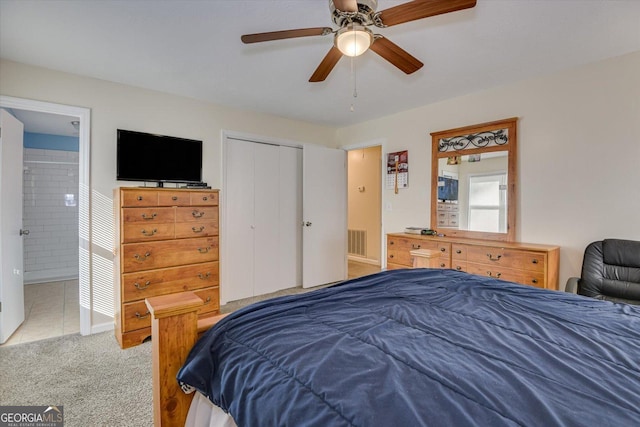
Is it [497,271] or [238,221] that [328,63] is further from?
[238,221]

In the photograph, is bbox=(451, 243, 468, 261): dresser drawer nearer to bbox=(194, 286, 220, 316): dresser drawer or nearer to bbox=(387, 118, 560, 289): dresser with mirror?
bbox=(387, 118, 560, 289): dresser with mirror

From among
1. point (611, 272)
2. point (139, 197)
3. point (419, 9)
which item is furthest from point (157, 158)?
point (611, 272)

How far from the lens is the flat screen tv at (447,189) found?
11.3 ft

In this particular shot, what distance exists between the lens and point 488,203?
3.18m

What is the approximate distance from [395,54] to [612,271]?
231 centimetres

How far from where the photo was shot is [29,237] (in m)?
4.77

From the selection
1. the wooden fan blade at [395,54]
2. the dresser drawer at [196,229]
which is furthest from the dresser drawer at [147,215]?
the wooden fan blade at [395,54]

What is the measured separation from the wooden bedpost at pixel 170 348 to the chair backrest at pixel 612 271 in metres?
2.84

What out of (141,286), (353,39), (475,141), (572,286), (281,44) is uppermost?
(281,44)

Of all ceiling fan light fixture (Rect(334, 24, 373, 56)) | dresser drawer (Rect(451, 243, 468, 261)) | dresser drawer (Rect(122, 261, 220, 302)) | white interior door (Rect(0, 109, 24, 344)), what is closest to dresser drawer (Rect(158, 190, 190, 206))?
dresser drawer (Rect(122, 261, 220, 302))

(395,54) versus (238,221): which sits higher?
(395,54)

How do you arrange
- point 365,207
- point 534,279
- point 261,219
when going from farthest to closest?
1. point 365,207
2. point 261,219
3. point 534,279

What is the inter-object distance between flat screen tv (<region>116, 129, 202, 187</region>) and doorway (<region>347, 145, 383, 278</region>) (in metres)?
3.32

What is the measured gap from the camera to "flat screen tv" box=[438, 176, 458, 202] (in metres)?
3.44
